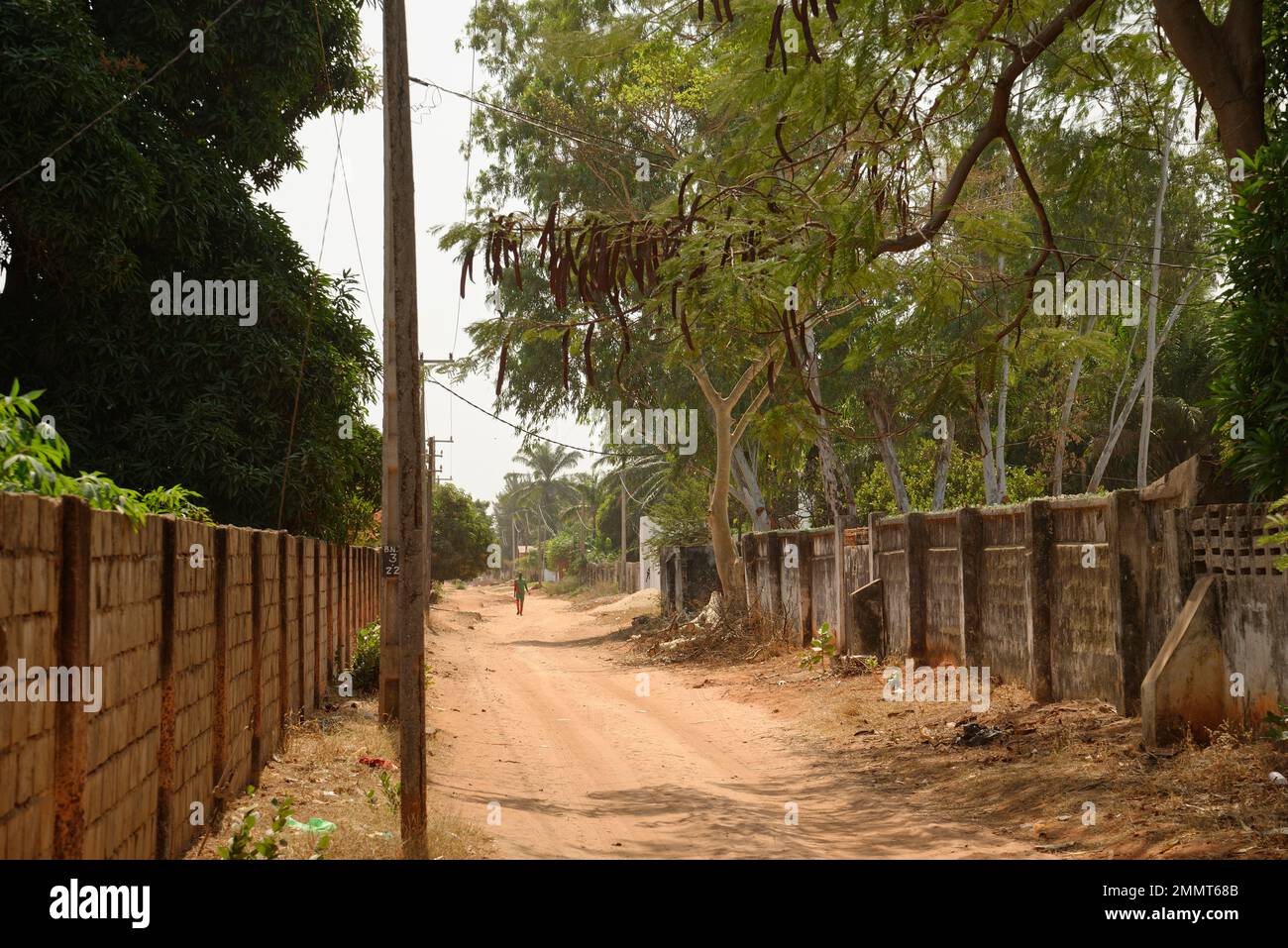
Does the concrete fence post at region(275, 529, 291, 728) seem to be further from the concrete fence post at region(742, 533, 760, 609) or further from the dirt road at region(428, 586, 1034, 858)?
the concrete fence post at region(742, 533, 760, 609)

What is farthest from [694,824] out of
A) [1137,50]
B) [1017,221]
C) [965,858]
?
[1137,50]

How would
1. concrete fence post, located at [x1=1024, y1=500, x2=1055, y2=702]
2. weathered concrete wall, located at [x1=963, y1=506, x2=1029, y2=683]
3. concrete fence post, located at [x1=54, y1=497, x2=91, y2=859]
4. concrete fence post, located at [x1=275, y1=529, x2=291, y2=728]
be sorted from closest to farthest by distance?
concrete fence post, located at [x1=54, y1=497, x2=91, y2=859]
concrete fence post, located at [x1=275, y1=529, x2=291, y2=728]
concrete fence post, located at [x1=1024, y1=500, x2=1055, y2=702]
weathered concrete wall, located at [x1=963, y1=506, x2=1029, y2=683]

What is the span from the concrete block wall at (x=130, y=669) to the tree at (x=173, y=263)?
21.5 ft

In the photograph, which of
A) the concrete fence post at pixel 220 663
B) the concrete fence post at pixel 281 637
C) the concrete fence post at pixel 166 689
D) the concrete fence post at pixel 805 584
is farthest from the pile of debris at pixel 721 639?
the concrete fence post at pixel 166 689

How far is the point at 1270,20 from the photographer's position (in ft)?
32.8

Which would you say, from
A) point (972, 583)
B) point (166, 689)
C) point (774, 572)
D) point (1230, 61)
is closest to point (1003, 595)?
point (972, 583)

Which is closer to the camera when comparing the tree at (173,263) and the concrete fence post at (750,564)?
the tree at (173,263)

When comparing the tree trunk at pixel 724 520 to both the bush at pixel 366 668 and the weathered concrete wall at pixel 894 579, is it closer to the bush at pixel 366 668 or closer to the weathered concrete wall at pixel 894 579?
the weathered concrete wall at pixel 894 579

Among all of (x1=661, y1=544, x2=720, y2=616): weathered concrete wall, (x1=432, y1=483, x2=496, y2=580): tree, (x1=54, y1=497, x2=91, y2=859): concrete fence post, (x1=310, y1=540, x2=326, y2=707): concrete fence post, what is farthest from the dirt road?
(x1=432, y1=483, x2=496, y2=580): tree

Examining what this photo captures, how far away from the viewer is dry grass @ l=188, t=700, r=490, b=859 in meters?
7.88

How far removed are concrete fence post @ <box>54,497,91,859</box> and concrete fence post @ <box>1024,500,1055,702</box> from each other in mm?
9745

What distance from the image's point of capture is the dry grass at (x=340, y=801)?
7.88 m

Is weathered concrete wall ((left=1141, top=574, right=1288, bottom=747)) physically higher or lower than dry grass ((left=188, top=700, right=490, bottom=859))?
higher

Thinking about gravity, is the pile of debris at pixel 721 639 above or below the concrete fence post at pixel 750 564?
below
